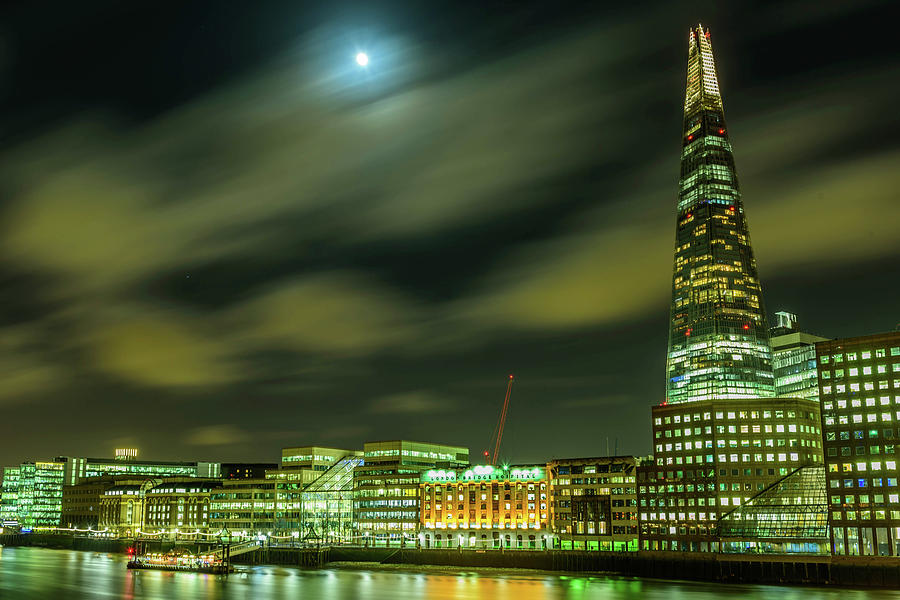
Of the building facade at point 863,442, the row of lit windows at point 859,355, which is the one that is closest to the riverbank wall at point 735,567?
the building facade at point 863,442

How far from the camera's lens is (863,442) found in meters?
171

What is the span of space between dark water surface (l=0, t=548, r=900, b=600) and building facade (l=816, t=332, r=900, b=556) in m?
25.0

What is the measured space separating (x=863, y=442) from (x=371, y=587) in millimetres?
95869

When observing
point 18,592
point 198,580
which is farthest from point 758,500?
point 18,592

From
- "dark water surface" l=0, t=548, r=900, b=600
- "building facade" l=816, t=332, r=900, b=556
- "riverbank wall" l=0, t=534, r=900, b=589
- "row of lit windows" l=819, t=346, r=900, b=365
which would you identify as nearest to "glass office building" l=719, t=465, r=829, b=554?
"building facade" l=816, t=332, r=900, b=556

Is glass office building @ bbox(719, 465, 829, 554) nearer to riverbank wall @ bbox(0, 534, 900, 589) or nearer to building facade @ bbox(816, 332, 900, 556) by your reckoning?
building facade @ bbox(816, 332, 900, 556)

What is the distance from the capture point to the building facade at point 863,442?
164m

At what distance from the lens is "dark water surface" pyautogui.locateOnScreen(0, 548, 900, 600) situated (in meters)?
136

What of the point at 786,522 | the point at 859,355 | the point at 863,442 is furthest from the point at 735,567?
the point at 859,355

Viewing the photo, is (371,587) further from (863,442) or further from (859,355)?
(859,355)

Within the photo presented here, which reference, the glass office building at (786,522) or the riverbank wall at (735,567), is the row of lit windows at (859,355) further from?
the riverbank wall at (735,567)

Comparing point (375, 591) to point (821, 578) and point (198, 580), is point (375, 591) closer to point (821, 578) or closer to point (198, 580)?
point (198, 580)

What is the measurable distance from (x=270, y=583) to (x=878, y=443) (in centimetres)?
11606

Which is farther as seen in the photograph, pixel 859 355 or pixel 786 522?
pixel 786 522
